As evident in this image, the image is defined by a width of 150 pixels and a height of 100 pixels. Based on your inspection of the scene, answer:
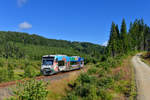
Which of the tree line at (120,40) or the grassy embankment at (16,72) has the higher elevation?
the tree line at (120,40)

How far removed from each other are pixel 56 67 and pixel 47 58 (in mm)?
2004

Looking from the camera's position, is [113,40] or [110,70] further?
[113,40]

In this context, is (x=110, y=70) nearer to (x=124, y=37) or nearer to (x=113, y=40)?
(x=113, y=40)

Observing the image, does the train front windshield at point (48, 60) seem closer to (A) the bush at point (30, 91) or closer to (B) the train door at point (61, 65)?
(B) the train door at point (61, 65)

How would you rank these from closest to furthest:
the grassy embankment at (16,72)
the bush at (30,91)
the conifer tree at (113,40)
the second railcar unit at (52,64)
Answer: the bush at (30,91) → the second railcar unit at (52,64) → the grassy embankment at (16,72) → the conifer tree at (113,40)

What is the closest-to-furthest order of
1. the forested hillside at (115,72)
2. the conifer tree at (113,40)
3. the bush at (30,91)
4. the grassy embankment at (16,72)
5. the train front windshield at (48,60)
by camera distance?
the bush at (30,91) → the forested hillside at (115,72) → the train front windshield at (48,60) → the grassy embankment at (16,72) → the conifer tree at (113,40)

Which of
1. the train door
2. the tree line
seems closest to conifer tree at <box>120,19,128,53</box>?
the tree line

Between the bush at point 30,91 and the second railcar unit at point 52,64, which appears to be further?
the second railcar unit at point 52,64

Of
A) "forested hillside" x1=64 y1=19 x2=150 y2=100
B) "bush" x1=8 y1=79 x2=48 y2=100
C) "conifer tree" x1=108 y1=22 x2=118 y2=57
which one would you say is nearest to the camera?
"bush" x1=8 y1=79 x2=48 y2=100

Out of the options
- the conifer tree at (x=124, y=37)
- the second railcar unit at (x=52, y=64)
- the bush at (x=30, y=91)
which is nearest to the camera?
the bush at (x=30, y=91)

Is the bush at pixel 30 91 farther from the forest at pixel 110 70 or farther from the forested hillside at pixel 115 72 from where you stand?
the forested hillside at pixel 115 72

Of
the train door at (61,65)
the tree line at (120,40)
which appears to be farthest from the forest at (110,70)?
the train door at (61,65)

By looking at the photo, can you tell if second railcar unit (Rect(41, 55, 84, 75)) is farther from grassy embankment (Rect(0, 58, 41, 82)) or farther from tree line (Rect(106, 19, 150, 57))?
tree line (Rect(106, 19, 150, 57))

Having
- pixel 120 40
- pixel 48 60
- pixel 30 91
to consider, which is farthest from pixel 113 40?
pixel 30 91
